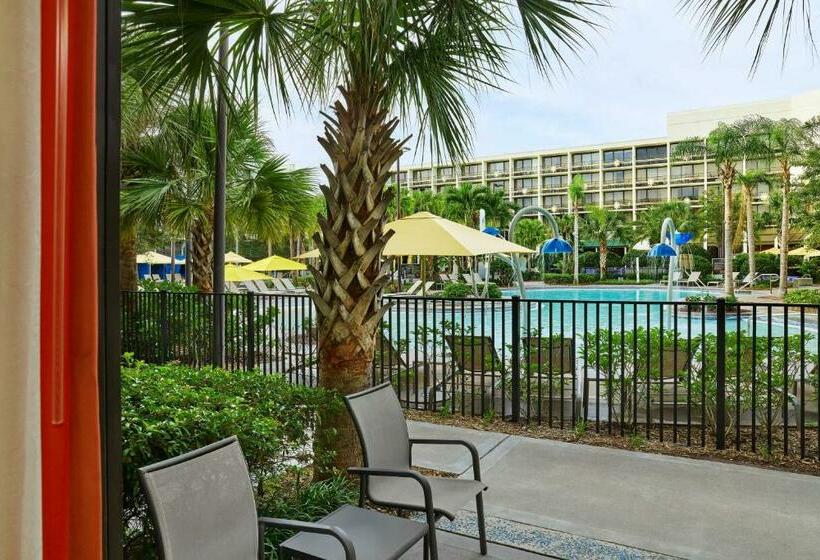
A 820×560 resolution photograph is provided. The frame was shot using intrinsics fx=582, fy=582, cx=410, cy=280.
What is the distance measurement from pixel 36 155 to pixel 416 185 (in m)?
81.3

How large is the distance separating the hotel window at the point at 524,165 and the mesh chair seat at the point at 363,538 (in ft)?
252

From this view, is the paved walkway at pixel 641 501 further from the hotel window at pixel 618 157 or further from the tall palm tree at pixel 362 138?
the hotel window at pixel 618 157

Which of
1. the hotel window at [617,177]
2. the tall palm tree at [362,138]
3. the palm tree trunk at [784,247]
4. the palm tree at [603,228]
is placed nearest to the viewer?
the tall palm tree at [362,138]

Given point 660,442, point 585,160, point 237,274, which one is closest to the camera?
point 660,442

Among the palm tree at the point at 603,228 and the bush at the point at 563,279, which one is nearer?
the bush at the point at 563,279

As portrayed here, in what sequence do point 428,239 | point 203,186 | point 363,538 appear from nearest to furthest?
point 363,538, point 428,239, point 203,186

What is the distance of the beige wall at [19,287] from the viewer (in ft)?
3.79

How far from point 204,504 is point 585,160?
76.1m

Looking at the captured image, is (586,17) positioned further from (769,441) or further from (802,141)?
(802,141)

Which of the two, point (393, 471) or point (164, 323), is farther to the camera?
point (164, 323)

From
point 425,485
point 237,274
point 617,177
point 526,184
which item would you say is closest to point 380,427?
point 425,485

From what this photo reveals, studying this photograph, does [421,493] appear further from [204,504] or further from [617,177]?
[617,177]

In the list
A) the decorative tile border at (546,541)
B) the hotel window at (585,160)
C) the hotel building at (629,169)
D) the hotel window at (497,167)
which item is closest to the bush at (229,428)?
the decorative tile border at (546,541)

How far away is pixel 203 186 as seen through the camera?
9961mm
